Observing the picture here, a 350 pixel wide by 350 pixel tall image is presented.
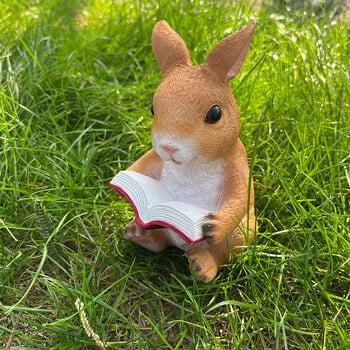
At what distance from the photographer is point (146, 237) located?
4.60 feet

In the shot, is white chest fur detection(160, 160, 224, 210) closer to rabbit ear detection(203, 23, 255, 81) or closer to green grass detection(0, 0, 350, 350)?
green grass detection(0, 0, 350, 350)

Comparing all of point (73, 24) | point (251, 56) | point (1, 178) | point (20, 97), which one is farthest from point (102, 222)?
point (73, 24)

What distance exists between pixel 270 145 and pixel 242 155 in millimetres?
530

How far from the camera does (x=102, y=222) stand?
1663 millimetres

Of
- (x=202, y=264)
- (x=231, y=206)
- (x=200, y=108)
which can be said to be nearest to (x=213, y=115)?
(x=200, y=108)

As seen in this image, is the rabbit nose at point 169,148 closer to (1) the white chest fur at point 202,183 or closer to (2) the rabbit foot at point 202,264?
(1) the white chest fur at point 202,183

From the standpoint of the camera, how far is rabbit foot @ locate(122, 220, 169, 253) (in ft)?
4.60

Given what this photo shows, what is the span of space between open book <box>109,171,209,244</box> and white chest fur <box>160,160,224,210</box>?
0.04 meters

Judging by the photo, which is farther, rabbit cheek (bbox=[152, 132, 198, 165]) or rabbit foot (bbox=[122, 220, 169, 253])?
rabbit foot (bbox=[122, 220, 169, 253])

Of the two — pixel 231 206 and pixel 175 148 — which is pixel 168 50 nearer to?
pixel 175 148

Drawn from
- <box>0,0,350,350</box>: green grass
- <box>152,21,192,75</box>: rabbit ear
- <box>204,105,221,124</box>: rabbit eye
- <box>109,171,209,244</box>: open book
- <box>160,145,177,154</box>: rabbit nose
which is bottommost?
<box>0,0,350,350</box>: green grass

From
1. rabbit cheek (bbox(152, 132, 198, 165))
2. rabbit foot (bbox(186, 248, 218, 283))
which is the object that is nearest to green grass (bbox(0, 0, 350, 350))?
rabbit foot (bbox(186, 248, 218, 283))

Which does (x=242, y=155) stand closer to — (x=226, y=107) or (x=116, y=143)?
(x=226, y=107)

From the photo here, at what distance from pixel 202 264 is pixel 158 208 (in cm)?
20
